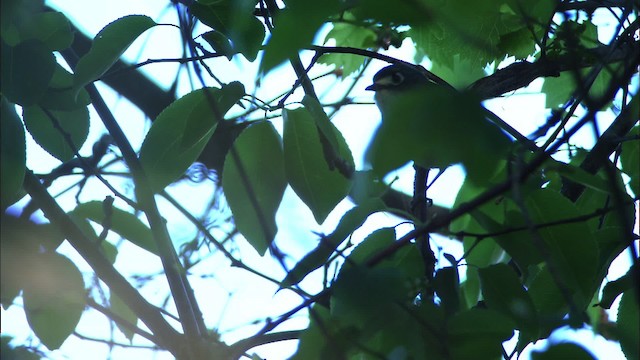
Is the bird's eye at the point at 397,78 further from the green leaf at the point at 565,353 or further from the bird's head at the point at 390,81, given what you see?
the green leaf at the point at 565,353

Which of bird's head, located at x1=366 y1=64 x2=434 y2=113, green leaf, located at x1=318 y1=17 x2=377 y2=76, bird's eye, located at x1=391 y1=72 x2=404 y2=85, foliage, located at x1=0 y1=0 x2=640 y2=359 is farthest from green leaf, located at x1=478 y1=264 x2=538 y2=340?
bird's eye, located at x1=391 y1=72 x2=404 y2=85

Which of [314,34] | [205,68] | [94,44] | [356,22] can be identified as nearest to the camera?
[314,34]

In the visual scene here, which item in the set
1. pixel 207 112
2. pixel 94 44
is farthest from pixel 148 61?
pixel 207 112

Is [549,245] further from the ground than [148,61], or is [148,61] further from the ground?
[148,61]

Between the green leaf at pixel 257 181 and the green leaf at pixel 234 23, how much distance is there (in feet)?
0.79

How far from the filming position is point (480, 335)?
1781 mm

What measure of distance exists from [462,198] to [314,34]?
1408 mm

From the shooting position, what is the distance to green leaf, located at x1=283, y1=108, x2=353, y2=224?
6.77ft

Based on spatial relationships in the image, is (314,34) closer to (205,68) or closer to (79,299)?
(205,68)

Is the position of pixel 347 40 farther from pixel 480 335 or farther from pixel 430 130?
pixel 430 130

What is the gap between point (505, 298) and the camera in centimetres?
198

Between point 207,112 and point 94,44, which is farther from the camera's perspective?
point 94,44

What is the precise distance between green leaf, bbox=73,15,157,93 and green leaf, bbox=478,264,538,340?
3.81 feet

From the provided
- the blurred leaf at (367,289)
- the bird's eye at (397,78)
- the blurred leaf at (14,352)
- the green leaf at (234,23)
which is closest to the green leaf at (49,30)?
the green leaf at (234,23)
